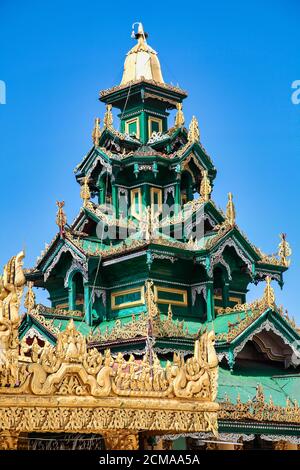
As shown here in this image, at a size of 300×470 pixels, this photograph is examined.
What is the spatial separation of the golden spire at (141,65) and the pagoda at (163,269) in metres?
0.05

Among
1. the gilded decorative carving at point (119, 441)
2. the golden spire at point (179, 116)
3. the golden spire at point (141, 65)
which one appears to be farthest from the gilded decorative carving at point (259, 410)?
the golden spire at point (141, 65)

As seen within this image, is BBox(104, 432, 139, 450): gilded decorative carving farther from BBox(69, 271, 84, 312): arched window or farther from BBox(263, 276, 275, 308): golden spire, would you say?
BBox(69, 271, 84, 312): arched window

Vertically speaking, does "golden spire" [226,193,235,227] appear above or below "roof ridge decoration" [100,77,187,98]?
below

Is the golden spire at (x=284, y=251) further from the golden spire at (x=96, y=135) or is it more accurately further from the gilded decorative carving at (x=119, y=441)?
the gilded decorative carving at (x=119, y=441)

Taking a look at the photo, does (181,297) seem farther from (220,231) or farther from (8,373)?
(8,373)

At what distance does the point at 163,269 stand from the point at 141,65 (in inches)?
362

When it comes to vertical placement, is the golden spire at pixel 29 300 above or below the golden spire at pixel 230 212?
below

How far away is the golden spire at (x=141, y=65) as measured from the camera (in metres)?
39.5

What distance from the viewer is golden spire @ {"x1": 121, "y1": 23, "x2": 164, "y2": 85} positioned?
39.5m

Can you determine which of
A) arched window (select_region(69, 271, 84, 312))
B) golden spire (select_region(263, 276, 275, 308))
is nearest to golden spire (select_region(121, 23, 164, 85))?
arched window (select_region(69, 271, 84, 312))

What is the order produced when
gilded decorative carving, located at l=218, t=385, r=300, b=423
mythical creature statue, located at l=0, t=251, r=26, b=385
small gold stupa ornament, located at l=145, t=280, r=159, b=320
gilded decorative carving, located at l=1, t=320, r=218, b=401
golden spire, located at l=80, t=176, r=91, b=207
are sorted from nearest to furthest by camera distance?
1. mythical creature statue, located at l=0, t=251, r=26, b=385
2. gilded decorative carving, located at l=1, t=320, r=218, b=401
3. gilded decorative carving, located at l=218, t=385, r=300, b=423
4. small gold stupa ornament, located at l=145, t=280, r=159, b=320
5. golden spire, located at l=80, t=176, r=91, b=207

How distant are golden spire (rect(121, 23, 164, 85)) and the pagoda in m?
0.05

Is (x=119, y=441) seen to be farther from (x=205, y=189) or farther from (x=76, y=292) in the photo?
(x=205, y=189)

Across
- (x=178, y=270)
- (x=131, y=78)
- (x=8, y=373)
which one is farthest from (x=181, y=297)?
(x=8, y=373)
